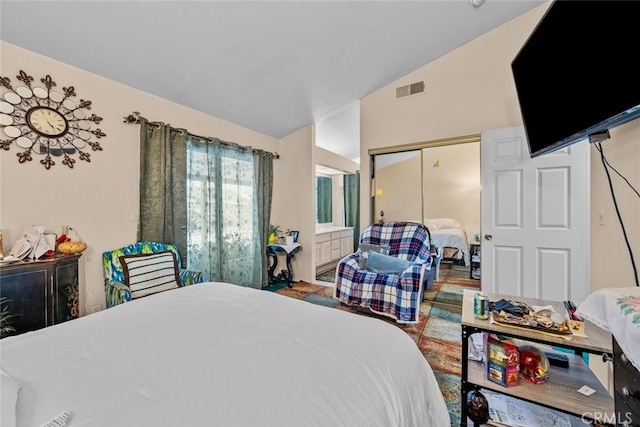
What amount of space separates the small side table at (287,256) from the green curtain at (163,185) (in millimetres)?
A: 1431

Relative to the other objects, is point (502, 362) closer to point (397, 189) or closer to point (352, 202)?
point (397, 189)

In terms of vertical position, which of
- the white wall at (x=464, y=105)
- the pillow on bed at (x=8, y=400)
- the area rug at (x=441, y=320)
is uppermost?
the white wall at (x=464, y=105)

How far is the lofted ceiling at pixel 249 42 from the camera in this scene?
6.07 ft

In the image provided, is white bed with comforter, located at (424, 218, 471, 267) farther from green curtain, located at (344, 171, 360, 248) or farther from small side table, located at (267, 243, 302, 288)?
green curtain, located at (344, 171, 360, 248)

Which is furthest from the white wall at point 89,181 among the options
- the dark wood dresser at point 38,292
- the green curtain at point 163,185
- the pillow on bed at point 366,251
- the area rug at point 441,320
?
the pillow on bed at point 366,251

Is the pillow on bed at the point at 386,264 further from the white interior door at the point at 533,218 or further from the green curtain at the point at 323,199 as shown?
the green curtain at the point at 323,199

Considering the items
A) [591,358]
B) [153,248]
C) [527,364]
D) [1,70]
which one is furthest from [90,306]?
[591,358]

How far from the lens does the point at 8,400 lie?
0.64 meters

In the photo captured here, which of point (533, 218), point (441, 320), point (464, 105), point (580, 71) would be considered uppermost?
point (464, 105)

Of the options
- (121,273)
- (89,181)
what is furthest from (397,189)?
(89,181)

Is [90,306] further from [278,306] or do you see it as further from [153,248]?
[278,306]

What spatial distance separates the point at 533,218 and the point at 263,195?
332cm

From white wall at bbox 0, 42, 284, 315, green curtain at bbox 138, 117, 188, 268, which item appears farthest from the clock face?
green curtain at bbox 138, 117, 188, 268

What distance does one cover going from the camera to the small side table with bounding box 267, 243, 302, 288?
13.3 ft
